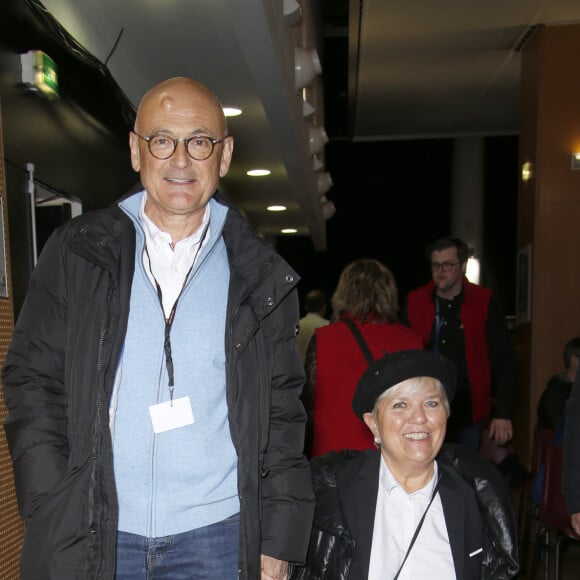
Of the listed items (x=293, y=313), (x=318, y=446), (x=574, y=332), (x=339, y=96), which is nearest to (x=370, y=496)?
(x=293, y=313)

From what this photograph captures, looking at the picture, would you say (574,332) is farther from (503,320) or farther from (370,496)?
(370,496)

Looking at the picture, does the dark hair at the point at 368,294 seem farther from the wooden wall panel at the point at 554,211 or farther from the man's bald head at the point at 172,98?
the wooden wall panel at the point at 554,211

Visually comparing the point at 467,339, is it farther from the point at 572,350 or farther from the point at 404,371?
the point at 404,371

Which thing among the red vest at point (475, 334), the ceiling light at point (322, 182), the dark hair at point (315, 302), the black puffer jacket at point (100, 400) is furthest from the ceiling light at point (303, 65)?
the dark hair at point (315, 302)

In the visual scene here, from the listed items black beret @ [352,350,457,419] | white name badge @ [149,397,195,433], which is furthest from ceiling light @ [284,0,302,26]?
white name badge @ [149,397,195,433]

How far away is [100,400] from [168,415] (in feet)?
0.46

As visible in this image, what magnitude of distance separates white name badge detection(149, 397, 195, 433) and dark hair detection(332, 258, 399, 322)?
1802 mm

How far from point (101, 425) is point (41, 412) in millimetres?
123

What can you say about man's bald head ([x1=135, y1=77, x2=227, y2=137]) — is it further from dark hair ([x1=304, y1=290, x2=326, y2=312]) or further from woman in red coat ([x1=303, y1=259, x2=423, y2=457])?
dark hair ([x1=304, y1=290, x2=326, y2=312])

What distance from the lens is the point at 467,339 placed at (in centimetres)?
388

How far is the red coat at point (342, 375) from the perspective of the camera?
3.09m

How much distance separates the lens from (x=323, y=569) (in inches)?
79.2

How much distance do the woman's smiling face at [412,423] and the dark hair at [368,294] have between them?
1.10 metres

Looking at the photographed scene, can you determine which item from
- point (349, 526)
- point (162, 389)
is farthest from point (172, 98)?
point (349, 526)
